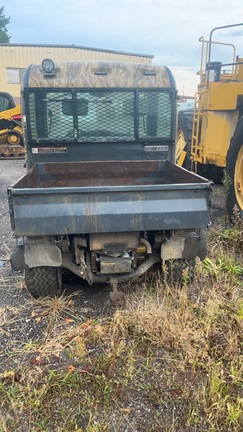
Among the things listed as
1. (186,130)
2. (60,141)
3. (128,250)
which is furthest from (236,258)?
(186,130)

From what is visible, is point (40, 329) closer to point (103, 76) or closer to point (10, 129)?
point (103, 76)

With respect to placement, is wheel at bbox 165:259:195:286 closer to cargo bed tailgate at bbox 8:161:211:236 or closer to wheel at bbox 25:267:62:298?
cargo bed tailgate at bbox 8:161:211:236

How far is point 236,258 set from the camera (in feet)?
14.2

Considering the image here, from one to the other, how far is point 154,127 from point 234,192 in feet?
4.63

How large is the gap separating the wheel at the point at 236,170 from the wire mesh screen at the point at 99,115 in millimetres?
967

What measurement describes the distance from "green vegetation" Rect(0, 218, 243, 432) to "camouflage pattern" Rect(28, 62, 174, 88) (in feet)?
7.84

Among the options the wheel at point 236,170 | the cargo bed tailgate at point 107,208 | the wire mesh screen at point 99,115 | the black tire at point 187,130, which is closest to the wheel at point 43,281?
the cargo bed tailgate at point 107,208

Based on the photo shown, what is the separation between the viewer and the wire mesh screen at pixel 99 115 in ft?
14.4

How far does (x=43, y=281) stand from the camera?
339 centimetres

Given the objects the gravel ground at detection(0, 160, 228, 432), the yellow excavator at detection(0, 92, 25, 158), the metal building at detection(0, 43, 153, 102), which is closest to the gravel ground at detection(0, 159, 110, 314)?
the gravel ground at detection(0, 160, 228, 432)

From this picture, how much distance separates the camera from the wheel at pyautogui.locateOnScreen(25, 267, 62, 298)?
11.0 feet

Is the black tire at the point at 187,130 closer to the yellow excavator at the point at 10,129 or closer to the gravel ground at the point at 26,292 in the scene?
the gravel ground at the point at 26,292

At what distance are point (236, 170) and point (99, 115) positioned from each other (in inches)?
75.4

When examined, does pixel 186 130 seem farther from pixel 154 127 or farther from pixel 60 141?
pixel 60 141
